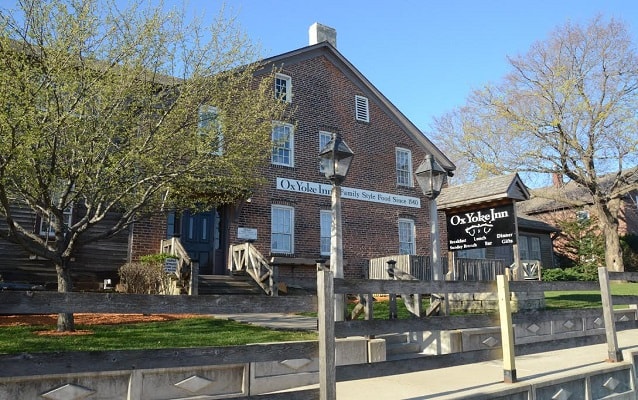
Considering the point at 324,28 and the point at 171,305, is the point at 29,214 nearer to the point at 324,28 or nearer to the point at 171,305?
the point at 171,305

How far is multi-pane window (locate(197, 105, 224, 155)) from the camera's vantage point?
1088 cm

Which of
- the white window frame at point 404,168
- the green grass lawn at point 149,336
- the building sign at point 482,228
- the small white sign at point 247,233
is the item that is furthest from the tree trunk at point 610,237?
the green grass lawn at point 149,336

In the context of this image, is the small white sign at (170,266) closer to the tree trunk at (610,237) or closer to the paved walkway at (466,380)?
the paved walkway at (466,380)

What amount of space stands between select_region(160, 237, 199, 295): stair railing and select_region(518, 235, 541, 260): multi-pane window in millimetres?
24214

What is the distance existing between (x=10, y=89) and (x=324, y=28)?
54.1 feet

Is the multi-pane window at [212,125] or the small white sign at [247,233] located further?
the small white sign at [247,233]

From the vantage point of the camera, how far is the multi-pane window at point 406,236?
21.3 metres

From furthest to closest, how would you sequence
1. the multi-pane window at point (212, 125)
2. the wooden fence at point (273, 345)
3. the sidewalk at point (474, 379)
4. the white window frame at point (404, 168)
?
the white window frame at point (404, 168) < the multi-pane window at point (212, 125) < the sidewalk at point (474, 379) < the wooden fence at point (273, 345)

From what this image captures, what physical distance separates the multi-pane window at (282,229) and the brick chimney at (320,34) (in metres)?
8.10

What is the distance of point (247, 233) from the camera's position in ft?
55.9

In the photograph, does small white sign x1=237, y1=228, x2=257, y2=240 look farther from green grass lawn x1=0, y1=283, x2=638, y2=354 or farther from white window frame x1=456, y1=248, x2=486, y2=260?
white window frame x1=456, y1=248, x2=486, y2=260

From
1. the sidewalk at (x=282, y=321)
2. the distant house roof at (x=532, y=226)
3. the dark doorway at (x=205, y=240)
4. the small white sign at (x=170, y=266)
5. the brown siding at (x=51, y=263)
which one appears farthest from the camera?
the distant house roof at (x=532, y=226)

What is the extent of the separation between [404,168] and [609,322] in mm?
15305

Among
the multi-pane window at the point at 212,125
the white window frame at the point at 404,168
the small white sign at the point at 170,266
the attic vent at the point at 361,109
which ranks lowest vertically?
the small white sign at the point at 170,266
